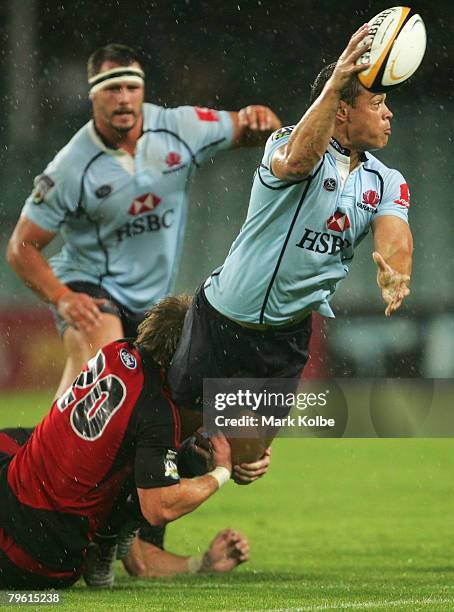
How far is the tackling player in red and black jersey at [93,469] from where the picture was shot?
4043mm

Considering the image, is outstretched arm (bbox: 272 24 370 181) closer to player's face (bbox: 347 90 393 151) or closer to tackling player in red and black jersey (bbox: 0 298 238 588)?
player's face (bbox: 347 90 393 151)

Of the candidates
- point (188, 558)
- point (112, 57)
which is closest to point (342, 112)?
point (188, 558)

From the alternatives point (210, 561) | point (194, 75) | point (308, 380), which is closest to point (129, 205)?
point (210, 561)

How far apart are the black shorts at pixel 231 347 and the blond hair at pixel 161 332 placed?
8 cm

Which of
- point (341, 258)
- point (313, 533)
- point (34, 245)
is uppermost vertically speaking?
point (341, 258)

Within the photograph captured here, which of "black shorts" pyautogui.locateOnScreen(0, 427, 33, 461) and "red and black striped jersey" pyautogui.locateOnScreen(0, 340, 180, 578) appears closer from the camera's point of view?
"red and black striped jersey" pyautogui.locateOnScreen(0, 340, 180, 578)

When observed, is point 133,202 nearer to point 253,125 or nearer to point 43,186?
point 43,186

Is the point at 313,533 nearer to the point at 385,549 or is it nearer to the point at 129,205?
the point at 385,549

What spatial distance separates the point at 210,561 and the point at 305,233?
139 cm

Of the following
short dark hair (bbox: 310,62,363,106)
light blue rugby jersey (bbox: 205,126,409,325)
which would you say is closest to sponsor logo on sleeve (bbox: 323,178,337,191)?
light blue rugby jersey (bbox: 205,126,409,325)

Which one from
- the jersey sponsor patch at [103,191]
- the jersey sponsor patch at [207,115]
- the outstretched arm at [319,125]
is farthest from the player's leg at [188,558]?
the jersey sponsor patch at [207,115]

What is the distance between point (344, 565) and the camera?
5125 mm

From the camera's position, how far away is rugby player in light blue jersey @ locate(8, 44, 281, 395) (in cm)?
643

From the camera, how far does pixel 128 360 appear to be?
165 inches
